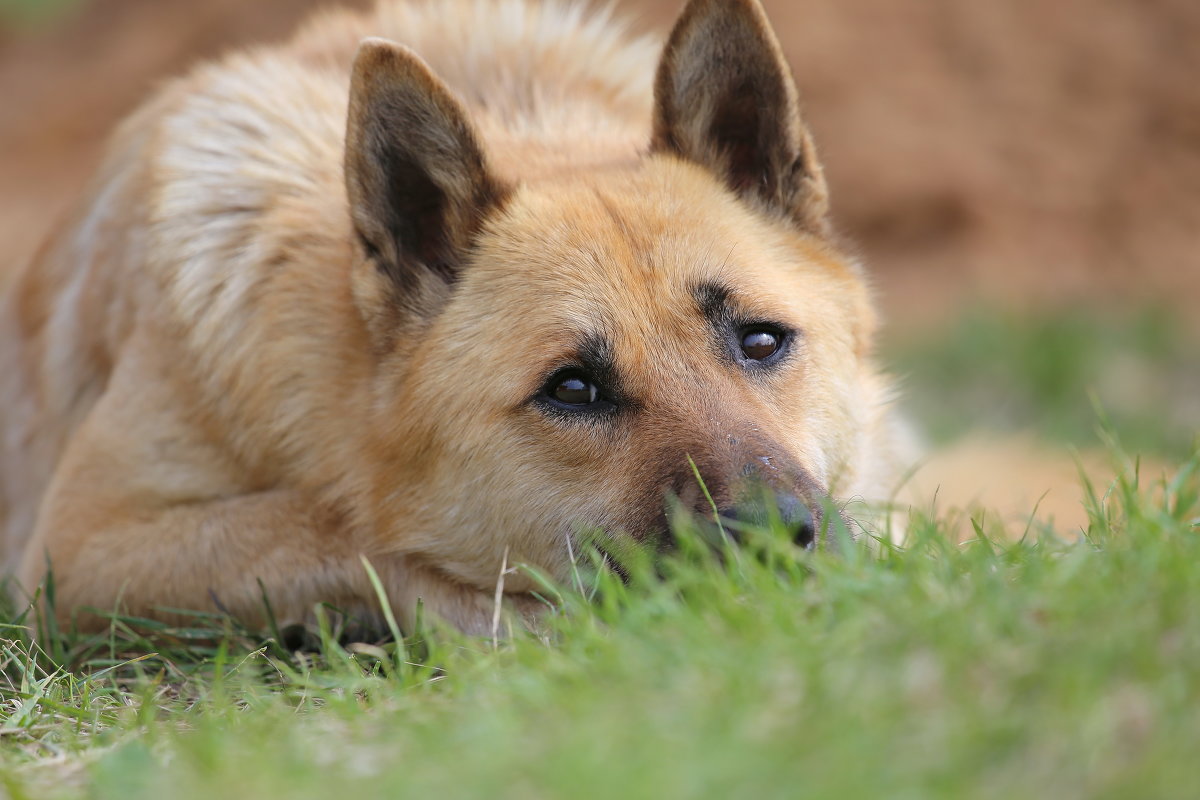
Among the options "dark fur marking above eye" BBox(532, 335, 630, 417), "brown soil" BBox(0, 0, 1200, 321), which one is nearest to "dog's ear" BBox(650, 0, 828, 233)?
"dark fur marking above eye" BBox(532, 335, 630, 417)

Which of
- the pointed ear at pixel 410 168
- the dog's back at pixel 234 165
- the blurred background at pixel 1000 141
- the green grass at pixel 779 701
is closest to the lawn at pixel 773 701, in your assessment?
the green grass at pixel 779 701

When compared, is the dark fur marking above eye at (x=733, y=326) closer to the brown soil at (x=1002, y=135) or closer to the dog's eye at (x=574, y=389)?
the dog's eye at (x=574, y=389)

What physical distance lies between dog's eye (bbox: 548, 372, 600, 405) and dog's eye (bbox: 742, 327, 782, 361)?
423 millimetres

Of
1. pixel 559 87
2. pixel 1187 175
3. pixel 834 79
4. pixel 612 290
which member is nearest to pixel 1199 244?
pixel 1187 175

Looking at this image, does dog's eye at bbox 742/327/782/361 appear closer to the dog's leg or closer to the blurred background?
the dog's leg

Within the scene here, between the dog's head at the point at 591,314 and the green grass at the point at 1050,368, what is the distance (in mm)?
3756

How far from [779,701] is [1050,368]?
251 inches

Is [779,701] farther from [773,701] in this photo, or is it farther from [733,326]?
[733,326]

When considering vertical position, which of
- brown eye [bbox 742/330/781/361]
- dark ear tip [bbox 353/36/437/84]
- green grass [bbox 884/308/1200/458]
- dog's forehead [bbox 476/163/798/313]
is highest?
dark ear tip [bbox 353/36/437/84]

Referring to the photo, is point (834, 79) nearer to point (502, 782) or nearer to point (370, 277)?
point (370, 277)

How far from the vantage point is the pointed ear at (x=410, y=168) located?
3129mm

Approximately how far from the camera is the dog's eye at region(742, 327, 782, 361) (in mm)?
3209

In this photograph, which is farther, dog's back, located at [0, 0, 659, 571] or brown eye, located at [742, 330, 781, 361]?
dog's back, located at [0, 0, 659, 571]

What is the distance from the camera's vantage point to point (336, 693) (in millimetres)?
2664
